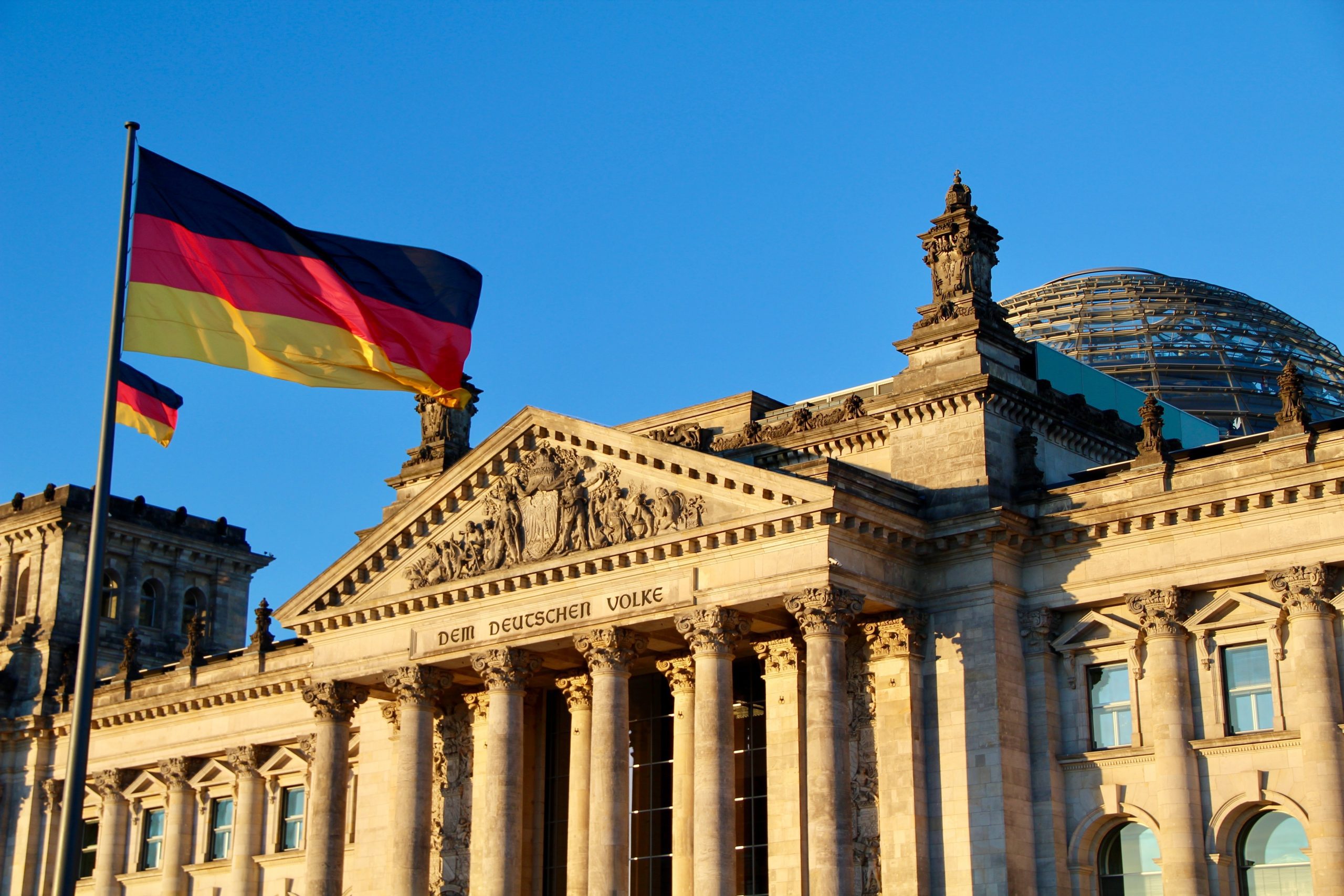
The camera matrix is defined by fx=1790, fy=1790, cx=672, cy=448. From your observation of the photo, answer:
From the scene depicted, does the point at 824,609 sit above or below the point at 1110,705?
above

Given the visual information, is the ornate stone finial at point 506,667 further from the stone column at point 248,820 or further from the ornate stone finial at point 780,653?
the stone column at point 248,820

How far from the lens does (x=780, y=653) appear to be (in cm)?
4259

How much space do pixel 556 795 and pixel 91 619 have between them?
85.6 ft

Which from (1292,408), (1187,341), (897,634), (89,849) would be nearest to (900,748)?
(897,634)

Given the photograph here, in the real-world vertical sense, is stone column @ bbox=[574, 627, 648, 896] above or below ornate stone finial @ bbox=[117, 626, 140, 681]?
below

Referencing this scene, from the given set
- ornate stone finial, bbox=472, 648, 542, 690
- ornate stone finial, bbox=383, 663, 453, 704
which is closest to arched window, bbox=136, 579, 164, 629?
ornate stone finial, bbox=383, 663, 453, 704

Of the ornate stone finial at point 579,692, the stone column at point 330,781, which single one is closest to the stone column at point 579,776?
the ornate stone finial at point 579,692

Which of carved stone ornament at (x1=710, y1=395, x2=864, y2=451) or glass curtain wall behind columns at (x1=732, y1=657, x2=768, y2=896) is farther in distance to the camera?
carved stone ornament at (x1=710, y1=395, x2=864, y2=451)

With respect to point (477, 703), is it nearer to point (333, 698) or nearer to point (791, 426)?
point (333, 698)

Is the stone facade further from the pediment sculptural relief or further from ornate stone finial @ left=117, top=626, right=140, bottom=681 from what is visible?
ornate stone finial @ left=117, top=626, right=140, bottom=681

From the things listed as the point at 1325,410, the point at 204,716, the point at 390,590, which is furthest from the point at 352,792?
the point at 1325,410

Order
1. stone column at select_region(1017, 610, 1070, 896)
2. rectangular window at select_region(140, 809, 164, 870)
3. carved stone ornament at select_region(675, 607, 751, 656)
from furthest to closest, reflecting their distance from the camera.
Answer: rectangular window at select_region(140, 809, 164, 870) < carved stone ornament at select_region(675, 607, 751, 656) < stone column at select_region(1017, 610, 1070, 896)

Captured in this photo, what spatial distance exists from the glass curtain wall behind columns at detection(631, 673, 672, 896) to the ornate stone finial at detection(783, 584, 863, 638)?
8.14 meters

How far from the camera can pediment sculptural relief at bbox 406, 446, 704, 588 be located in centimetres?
4203
